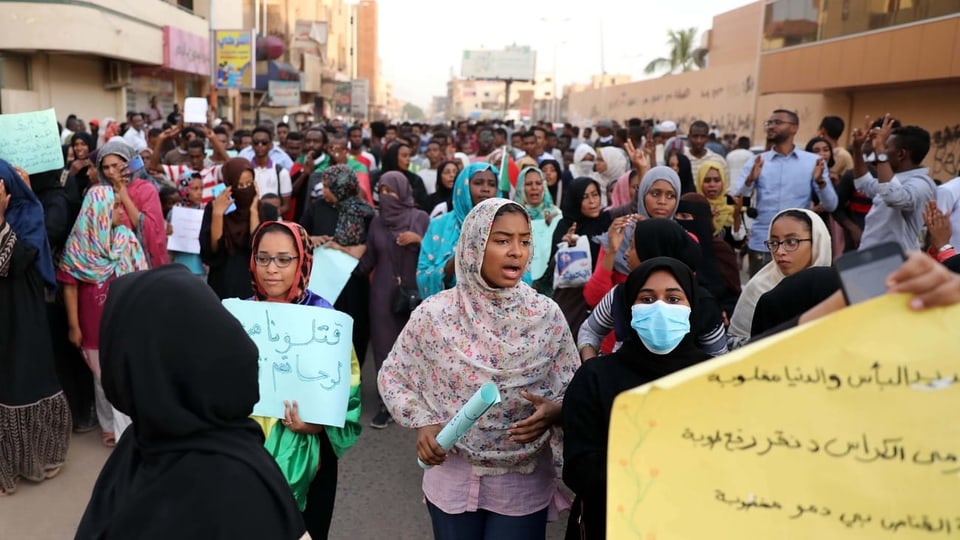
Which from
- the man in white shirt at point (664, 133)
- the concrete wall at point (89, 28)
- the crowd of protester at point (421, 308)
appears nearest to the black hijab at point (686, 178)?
the crowd of protester at point (421, 308)

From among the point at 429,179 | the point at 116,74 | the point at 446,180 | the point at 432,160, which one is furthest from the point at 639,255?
the point at 116,74

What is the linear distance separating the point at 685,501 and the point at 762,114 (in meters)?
22.7

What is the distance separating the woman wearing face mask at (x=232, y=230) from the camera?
452cm

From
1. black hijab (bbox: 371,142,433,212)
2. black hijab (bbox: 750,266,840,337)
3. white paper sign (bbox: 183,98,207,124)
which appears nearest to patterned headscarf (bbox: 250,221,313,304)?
black hijab (bbox: 750,266,840,337)

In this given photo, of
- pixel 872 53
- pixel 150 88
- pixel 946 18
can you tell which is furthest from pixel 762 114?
pixel 150 88

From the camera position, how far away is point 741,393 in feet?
4.17

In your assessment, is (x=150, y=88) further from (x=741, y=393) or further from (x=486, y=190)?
(x=741, y=393)

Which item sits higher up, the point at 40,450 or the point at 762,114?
the point at 762,114

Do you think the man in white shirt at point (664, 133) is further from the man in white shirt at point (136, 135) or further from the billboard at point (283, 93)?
the billboard at point (283, 93)

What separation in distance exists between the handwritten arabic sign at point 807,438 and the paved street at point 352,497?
276cm

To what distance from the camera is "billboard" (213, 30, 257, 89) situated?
23344 millimetres

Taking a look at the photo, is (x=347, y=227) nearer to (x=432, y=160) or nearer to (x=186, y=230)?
(x=186, y=230)

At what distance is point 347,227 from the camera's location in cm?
536

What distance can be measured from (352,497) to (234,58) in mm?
21952
